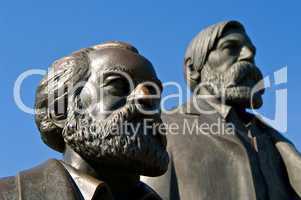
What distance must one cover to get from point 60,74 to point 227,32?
341 centimetres

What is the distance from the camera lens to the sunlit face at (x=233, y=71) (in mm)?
6402

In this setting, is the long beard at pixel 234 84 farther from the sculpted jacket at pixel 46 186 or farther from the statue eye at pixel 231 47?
the sculpted jacket at pixel 46 186

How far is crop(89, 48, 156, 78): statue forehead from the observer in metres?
3.13

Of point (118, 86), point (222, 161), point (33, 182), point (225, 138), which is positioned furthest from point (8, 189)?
point (225, 138)

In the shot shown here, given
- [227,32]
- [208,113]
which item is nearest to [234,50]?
[227,32]

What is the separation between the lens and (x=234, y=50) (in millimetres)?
6500

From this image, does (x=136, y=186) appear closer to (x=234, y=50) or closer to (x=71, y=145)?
(x=71, y=145)

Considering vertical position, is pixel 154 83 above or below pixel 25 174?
above

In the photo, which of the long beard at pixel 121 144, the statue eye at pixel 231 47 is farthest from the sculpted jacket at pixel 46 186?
the statue eye at pixel 231 47

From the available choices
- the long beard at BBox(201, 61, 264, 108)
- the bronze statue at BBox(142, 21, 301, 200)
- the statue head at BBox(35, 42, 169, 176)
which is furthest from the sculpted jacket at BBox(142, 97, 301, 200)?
the statue head at BBox(35, 42, 169, 176)

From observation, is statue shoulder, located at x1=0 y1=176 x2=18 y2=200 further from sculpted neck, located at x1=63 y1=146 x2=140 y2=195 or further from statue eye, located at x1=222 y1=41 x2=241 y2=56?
statue eye, located at x1=222 y1=41 x2=241 y2=56

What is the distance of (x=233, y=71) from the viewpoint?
6410 mm

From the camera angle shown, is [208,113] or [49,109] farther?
[208,113]

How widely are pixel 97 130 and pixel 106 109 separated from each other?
8 centimetres
